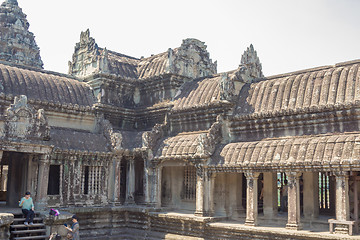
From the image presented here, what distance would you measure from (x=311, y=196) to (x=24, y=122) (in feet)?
41.4

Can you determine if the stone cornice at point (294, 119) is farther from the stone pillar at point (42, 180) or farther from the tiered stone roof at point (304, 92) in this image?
the stone pillar at point (42, 180)

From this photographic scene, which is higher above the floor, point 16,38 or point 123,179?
point 16,38

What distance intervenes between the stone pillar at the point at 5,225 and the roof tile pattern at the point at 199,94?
10.4 meters

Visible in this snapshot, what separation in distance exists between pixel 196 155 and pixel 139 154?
13.1ft

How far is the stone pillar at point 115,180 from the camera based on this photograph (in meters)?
23.0

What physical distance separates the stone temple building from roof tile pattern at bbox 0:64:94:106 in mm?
71

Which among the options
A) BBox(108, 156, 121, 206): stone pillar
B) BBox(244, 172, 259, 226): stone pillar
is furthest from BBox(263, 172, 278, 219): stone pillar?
BBox(108, 156, 121, 206): stone pillar

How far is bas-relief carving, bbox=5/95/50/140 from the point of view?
60.2 feet

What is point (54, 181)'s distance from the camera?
2159 centimetres

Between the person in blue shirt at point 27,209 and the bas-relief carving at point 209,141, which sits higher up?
the bas-relief carving at point 209,141

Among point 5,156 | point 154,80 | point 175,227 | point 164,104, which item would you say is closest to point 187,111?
point 164,104

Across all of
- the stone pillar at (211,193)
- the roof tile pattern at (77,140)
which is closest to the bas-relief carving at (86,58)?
the roof tile pattern at (77,140)

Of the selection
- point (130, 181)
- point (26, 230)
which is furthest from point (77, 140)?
point (26, 230)

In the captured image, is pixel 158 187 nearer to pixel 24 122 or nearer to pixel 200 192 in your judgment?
pixel 200 192
